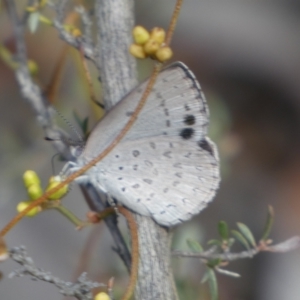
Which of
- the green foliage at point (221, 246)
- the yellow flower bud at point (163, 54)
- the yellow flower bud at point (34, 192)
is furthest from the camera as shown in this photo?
the green foliage at point (221, 246)

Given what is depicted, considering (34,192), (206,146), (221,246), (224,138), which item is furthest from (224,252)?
(224,138)

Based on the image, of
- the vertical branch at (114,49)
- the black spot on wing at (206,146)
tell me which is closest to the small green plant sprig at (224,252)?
the black spot on wing at (206,146)

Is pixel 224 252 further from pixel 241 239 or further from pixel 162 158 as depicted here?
pixel 162 158

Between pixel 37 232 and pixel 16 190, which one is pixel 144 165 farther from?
pixel 37 232

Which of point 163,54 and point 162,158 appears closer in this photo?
point 163,54

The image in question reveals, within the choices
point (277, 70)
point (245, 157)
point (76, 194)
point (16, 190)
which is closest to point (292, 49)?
point (277, 70)

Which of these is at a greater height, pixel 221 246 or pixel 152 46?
pixel 152 46

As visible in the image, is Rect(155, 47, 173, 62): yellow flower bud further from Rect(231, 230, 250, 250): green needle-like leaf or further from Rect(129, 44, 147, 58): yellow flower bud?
Rect(231, 230, 250, 250): green needle-like leaf

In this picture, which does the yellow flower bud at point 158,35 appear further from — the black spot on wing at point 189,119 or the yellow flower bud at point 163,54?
the black spot on wing at point 189,119
